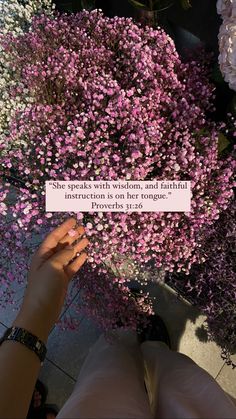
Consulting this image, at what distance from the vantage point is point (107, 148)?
1288mm

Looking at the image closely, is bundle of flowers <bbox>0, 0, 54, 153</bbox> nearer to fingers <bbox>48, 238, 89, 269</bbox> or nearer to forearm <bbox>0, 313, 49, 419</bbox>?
fingers <bbox>48, 238, 89, 269</bbox>

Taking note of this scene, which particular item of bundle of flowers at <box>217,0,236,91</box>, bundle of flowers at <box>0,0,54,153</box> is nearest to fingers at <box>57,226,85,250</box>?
bundle of flowers at <box>0,0,54,153</box>

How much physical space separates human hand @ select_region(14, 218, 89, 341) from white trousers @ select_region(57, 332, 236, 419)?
24 cm

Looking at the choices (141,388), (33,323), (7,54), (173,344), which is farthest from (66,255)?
(173,344)

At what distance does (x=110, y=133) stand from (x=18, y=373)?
→ 75cm

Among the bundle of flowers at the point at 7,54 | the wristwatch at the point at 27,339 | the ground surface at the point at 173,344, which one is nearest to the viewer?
the wristwatch at the point at 27,339

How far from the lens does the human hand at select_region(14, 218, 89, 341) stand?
1.14m

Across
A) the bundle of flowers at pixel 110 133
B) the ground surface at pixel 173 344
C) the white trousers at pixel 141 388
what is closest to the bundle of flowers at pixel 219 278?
the bundle of flowers at pixel 110 133

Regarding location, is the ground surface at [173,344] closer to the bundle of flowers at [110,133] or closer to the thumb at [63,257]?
the bundle of flowers at [110,133]

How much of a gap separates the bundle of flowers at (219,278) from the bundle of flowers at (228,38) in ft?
1.48

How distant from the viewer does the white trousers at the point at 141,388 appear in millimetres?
1140

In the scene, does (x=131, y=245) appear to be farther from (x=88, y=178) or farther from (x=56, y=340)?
(x=56, y=340)

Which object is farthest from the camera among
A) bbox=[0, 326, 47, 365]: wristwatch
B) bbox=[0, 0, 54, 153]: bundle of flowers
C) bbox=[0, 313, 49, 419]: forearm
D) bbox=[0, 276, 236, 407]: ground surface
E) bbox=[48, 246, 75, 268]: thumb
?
bbox=[0, 276, 236, 407]: ground surface
